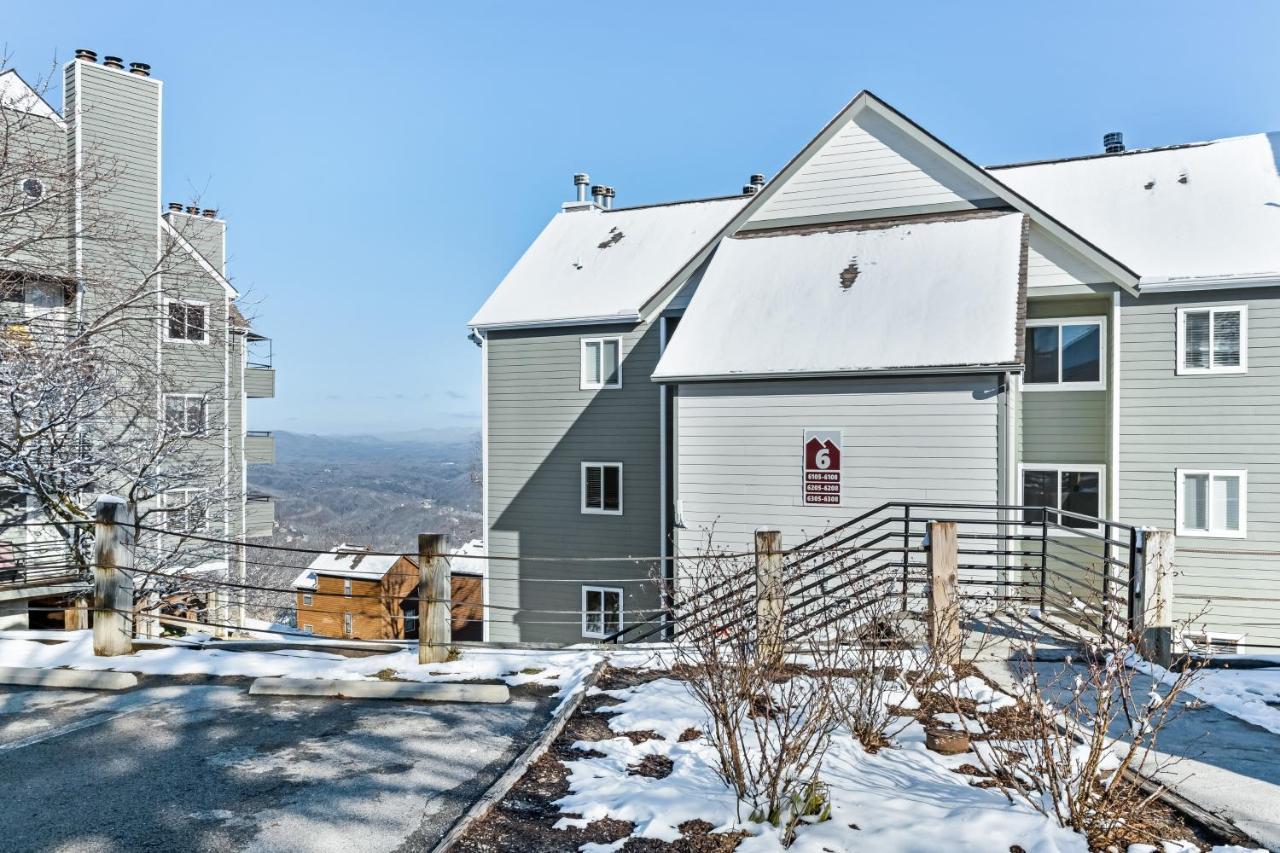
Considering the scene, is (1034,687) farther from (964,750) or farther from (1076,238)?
(1076,238)

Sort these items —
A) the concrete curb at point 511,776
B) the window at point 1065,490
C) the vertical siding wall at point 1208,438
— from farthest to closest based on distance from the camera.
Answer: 1. the window at point 1065,490
2. the vertical siding wall at point 1208,438
3. the concrete curb at point 511,776

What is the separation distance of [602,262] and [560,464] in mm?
5113

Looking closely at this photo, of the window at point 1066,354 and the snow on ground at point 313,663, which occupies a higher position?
the window at point 1066,354

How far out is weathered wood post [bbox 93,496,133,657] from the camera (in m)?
7.97

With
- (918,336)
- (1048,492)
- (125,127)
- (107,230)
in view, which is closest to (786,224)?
(918,336)

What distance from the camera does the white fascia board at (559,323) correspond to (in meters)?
18.0

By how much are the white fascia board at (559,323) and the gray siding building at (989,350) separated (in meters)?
1.34

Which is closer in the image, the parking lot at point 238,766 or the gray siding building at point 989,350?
the parking lot at point 238,766

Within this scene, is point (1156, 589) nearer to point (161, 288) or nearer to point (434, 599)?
point (434, 599)

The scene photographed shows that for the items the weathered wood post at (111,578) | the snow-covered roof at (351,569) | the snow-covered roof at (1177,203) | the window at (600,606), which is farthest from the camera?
the snow-covered roof at (351,569)

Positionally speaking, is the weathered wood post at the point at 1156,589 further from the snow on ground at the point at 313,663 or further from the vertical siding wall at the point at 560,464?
the vertical siding wall at the point at 560,464

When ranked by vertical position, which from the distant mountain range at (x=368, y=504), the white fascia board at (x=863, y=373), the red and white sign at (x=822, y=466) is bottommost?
the distant mountain range at (x=368, y=504)

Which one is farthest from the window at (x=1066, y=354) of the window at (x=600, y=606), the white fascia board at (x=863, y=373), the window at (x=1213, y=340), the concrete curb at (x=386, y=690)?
the concrete curb at (x=386, y=690)

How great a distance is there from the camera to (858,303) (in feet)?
45.4
